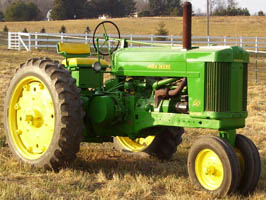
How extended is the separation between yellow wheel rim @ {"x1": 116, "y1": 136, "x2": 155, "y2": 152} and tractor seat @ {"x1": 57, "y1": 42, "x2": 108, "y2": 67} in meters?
1.24

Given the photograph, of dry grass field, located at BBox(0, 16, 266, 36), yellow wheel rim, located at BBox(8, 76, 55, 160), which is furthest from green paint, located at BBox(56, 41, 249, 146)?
dry grass field, located at BBox(0, 16, 266, 36)

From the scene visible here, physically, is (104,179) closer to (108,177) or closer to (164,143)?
(108,177)

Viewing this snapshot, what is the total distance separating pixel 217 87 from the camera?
17.0 ft

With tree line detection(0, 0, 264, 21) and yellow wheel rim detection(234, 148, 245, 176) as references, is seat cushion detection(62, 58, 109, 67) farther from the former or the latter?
tree line detection(0, 0, 264, 21)

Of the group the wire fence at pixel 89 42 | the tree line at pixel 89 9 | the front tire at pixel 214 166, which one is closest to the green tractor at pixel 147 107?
the front tire at pixel 214 166

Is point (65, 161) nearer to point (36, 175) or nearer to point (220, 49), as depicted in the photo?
point (36, 175)

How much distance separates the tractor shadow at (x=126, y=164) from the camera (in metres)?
6.04

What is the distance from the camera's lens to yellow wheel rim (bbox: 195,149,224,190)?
5.09 m

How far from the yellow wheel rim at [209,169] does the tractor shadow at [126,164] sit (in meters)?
0.66

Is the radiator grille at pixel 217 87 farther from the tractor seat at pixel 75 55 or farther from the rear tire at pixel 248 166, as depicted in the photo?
the tractor seat at pixel 75 55

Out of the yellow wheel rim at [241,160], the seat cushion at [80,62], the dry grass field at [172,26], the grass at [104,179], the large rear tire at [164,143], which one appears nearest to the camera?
the grass at [104,179]

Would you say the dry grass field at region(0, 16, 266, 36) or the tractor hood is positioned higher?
the dry grass field at region(0, 16, 266, 36)

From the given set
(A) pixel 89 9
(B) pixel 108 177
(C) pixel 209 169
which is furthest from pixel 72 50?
(A) pixel 89 9

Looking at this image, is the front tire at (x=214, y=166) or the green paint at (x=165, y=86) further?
the green paint at (x=165, y=86)
